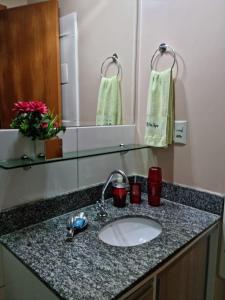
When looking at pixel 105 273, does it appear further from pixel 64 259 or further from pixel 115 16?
pixel 115 16

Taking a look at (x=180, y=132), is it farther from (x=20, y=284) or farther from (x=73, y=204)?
(x=20, y=284)

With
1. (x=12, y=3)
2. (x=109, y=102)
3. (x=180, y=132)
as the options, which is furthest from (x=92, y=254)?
(x=12, y=3)

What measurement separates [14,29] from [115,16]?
2.00 ft

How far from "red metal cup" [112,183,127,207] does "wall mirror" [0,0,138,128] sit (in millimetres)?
348

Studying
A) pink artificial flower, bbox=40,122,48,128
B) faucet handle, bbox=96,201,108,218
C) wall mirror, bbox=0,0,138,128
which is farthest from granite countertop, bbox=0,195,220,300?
wall mirror, bbox=0,0,138,128

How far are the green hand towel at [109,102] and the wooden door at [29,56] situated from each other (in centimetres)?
27

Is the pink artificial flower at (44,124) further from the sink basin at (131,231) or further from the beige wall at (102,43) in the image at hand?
the sink basin at (131,231)

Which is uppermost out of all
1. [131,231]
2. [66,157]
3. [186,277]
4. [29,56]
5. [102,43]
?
[102,43]

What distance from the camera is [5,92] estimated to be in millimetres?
926

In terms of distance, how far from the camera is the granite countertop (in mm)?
667

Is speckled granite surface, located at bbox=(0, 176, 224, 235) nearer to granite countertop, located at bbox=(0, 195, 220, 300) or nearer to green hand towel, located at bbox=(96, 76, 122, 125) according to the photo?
Result: granite countertop, located at bbox=(0, 195, 220, 300)

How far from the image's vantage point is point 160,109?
1.19 meters

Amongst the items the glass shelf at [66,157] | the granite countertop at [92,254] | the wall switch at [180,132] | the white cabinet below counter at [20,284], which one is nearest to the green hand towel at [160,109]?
the wall switch at [180,132]

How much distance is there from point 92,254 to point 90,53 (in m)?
0.96
